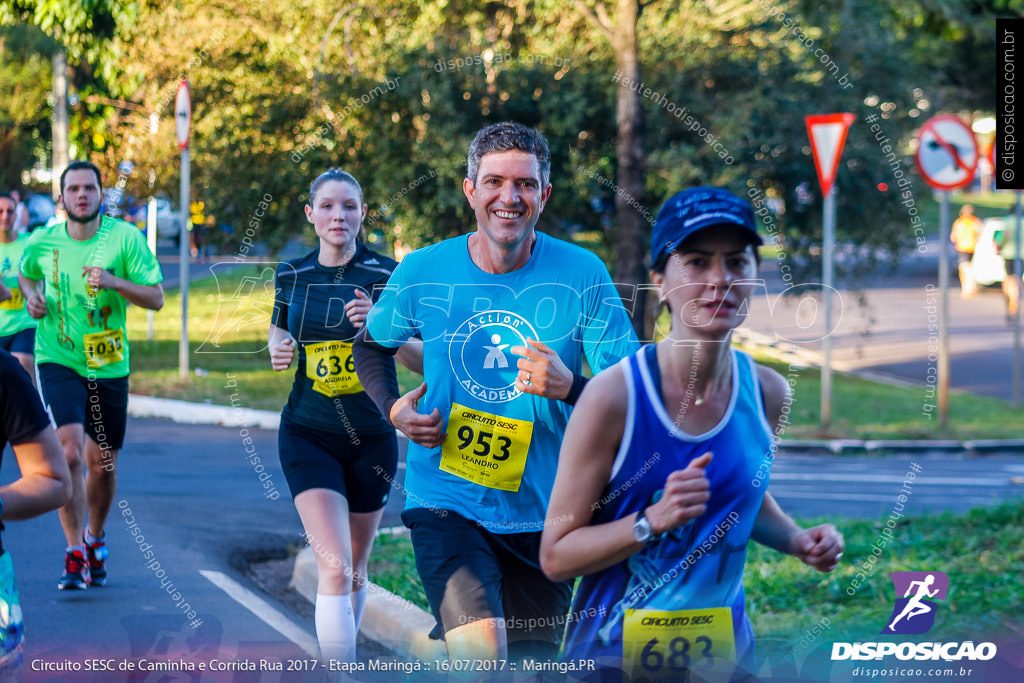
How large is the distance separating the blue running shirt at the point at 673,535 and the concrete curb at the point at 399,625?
2.39 metres

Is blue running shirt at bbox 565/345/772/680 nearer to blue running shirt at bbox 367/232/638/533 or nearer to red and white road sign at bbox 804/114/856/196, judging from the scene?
blue running shirt at bbox 367/232/638/533

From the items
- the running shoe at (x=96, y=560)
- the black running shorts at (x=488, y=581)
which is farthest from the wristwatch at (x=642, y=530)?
the running shoe at (x=96, y=560)

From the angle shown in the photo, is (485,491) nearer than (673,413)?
No

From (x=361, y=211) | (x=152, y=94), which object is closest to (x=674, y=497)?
(x=361, y=211)

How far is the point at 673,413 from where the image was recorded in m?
2.56

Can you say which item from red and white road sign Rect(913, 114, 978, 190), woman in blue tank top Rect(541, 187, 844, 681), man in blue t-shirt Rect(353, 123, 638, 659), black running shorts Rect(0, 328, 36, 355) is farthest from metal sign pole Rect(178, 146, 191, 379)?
woman in blue tank top Rect(541, 187, 844, 681)

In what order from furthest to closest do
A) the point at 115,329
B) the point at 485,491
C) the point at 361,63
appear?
the point at 361,63 → the point at 115,329 → the point at 485,491

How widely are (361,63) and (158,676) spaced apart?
10.6 m

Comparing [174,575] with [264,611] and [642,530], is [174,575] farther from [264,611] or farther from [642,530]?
[642,530]

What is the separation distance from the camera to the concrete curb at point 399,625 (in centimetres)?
513

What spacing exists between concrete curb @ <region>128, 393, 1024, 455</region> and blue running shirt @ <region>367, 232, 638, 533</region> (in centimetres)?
767

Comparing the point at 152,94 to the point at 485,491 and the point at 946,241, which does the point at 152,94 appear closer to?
the point at 946,241

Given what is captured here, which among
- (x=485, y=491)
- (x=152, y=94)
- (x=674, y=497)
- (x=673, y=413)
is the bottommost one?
(x=485, y=491)

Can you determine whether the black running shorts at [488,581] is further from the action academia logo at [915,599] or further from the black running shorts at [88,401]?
the black running shorts at [88,401]
